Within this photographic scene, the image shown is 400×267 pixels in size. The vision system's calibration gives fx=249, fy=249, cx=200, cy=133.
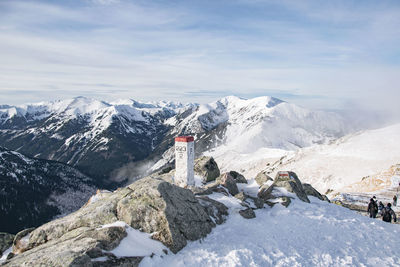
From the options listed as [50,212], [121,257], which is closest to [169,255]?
[121,257]

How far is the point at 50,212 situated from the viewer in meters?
180

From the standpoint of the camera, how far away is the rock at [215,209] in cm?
2047

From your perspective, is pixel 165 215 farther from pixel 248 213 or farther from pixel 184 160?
pixel 184 160

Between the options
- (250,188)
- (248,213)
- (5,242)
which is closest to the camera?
(5,242)

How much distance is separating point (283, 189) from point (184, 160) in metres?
13.0

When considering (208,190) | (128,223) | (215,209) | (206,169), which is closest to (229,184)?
(208,190)

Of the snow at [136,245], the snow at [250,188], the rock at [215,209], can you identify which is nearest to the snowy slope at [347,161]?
the snow at [250,188]

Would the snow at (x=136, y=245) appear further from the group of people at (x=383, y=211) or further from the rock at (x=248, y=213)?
the group of people at (x=383, y=211)

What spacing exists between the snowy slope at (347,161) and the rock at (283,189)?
79.9 ft

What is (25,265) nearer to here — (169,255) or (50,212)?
(169,255)

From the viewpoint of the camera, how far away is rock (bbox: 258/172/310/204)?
27.4 metres

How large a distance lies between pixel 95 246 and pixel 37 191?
219705 millimetres

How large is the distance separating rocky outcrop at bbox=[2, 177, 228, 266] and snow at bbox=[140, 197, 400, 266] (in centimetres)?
108

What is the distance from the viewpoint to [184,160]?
33.5 metres
